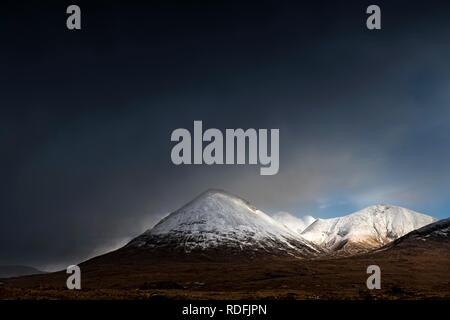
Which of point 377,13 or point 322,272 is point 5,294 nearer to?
point 377,13

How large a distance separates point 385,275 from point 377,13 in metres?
128
